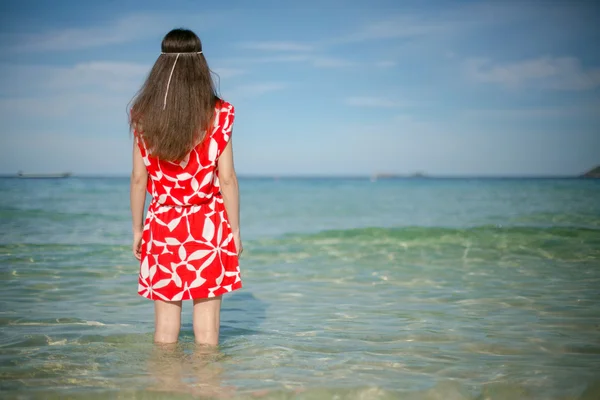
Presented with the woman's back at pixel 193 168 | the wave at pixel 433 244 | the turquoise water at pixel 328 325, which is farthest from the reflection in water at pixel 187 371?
the wave at pixel 433 244

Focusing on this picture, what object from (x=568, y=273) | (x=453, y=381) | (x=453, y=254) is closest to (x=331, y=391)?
(x=453, y=381)

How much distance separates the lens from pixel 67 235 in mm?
11844

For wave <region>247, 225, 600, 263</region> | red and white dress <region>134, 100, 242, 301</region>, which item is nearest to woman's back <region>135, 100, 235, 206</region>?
red and white dress <region>134, 100, 242, 301</region>

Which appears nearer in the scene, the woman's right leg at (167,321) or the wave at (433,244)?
the woman's right leg at (167,321)

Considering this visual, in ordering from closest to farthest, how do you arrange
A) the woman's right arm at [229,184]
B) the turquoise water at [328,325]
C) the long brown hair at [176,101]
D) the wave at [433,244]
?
the long brown hair at [176,101]
the woman's right arm at [229,184]
the turquoise water at [328,325]
the wave at [433,244]

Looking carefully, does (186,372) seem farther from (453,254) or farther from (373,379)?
(453,254)

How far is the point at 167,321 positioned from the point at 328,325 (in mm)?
1863

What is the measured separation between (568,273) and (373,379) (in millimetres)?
5230

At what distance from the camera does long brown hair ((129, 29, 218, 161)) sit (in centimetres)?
321

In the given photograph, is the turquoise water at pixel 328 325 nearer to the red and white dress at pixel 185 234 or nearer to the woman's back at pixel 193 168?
the red and white dress at pixel 185 234

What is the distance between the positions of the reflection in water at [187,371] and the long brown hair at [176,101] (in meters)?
1.23

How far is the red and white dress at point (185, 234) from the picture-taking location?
335 cm

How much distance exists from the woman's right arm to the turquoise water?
0.93 metres

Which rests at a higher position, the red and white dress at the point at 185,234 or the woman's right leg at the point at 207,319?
the red and white dress at the point at 185,234
